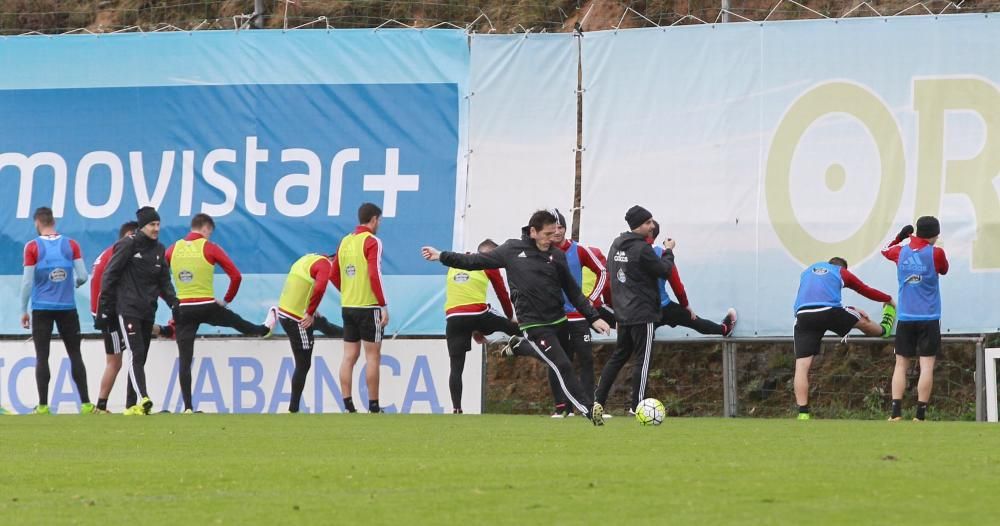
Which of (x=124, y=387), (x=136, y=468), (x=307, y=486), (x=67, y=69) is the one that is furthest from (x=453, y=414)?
(x=307, y=486)

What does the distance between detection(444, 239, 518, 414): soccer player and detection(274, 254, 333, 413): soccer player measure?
55.7 inches

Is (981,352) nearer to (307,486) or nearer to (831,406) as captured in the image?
(831,406)

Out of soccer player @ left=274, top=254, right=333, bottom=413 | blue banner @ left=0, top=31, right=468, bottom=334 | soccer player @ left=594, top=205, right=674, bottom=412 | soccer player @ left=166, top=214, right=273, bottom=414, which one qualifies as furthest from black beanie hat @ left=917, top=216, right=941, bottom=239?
soccer player @ left=166, top=214, right=273, bottom=414

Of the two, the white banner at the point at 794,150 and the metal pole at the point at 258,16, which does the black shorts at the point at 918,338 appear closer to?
the white banner at the point at 794,150

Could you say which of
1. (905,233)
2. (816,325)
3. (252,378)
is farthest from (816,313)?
(252,378)

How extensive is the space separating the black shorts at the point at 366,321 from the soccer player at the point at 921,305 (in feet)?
17.4

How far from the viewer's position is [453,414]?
654 inches

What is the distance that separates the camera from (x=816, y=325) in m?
15.4

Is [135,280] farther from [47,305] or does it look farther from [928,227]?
[928,227]

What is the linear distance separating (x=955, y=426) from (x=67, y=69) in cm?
1161

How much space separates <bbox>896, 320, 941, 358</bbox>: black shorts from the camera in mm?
14805

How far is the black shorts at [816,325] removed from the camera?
15336mm

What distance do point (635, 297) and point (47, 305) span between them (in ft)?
21.3

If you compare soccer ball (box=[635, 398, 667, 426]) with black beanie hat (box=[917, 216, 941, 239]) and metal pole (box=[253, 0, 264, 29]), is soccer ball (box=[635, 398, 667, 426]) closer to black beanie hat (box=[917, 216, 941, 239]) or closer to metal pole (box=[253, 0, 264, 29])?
black beanie hat (box=[917, 216, 941, 239])
